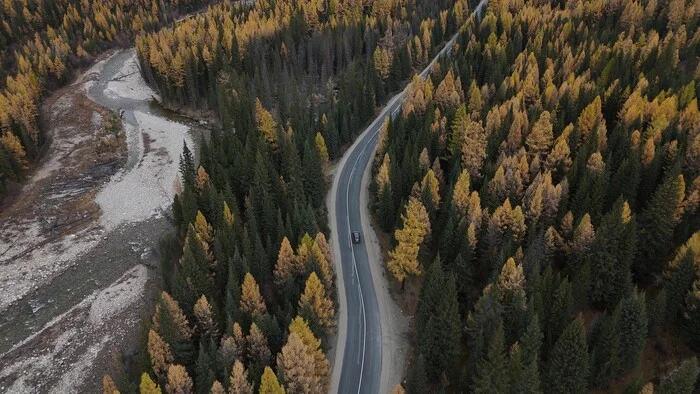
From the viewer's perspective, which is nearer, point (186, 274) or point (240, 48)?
point (186, 274)

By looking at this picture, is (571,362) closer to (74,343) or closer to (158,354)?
(158,354)

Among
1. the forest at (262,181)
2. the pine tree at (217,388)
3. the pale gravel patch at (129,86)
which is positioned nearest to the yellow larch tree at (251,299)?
the forest at (262,181)

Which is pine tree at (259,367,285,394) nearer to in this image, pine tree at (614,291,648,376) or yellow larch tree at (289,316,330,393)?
yellow larch tree at (289,316,330,393)

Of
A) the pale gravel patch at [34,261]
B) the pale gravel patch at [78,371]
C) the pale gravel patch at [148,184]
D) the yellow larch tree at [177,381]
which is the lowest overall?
the pale gravel patch at [78,371]

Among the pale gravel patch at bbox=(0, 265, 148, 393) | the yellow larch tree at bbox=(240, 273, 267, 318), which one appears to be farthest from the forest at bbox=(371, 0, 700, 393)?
the pale gravel patch at bbox=(0, 265, 148, 393)

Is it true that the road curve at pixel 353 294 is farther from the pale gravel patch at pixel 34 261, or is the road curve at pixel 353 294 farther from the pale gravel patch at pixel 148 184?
the pale gravel patch at pixel 34 261

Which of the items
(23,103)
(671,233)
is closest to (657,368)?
(671,233)

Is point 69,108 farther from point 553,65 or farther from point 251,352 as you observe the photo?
point 553,65
